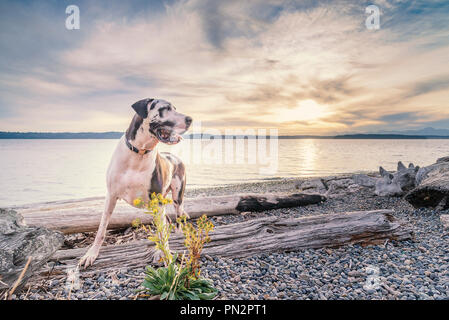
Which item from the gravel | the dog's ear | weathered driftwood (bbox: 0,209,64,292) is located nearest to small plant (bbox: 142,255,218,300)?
the gravel

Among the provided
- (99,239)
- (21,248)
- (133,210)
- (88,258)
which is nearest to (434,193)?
(133,210)

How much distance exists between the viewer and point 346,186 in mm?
11086

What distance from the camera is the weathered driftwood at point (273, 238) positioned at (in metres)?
4.09

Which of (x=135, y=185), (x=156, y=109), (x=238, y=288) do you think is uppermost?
(x=156, y=109)

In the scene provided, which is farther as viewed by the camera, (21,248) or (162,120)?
(162,120)

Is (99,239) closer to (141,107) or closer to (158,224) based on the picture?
(158,224)

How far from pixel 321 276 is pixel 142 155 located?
308 cm

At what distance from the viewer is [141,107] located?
3.65 m

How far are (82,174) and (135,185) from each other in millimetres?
16266
